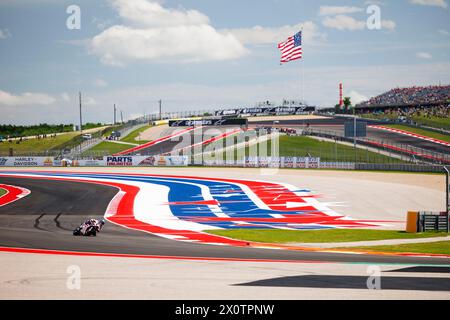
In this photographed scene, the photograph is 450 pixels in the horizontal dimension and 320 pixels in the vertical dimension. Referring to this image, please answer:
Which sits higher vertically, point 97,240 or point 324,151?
point 324,151

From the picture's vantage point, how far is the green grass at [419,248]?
20.5 metres

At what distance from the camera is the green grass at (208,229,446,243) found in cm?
2311

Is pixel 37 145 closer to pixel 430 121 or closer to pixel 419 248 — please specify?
pixel 430 121

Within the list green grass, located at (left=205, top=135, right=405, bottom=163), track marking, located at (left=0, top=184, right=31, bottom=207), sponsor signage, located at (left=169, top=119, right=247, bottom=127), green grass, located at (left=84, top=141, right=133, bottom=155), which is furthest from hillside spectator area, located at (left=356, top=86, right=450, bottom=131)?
track marking, located at (left=0, top=184, right=31, bottom=207)

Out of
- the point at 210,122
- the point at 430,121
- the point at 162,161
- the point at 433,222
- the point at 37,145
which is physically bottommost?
the point at 433,222

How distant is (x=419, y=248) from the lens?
2111 centimetres

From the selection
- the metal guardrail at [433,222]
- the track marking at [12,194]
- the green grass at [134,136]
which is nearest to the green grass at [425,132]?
the green grass at [134,136]

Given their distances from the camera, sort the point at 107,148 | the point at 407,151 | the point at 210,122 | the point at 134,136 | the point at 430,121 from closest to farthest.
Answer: the point at 407,151 → the point at 107,148 → the point at 430,121 → the point at 134,136 → the point at 210,122

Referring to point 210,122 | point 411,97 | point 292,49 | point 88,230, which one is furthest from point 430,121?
point 88,230

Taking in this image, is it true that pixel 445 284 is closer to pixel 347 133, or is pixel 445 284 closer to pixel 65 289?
pixel 65 289

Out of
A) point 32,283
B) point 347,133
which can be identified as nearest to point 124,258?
point 32,283

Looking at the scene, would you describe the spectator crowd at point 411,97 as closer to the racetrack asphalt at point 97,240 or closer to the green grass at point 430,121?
the green grass at point 430,121

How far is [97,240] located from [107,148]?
62.7 meters
